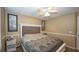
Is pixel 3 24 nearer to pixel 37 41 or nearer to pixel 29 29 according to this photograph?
pixel 29 29

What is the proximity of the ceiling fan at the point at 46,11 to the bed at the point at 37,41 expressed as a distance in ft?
0.68

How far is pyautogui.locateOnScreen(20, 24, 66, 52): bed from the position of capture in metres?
1.33

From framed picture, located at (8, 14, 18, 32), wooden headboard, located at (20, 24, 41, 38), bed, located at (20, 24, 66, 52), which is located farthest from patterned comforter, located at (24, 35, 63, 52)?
framed picture, located at (8, 14, 18, 32)

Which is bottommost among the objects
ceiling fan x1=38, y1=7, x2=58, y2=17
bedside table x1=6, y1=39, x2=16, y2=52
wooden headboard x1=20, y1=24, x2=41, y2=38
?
bedside table x1=6, y1=39, x2=16, y2=52

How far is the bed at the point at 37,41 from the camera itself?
133 cm

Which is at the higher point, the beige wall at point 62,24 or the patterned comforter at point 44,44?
the beige wall at point 62,24

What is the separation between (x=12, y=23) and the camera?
136cm

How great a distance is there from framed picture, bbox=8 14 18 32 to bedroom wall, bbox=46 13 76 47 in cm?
48

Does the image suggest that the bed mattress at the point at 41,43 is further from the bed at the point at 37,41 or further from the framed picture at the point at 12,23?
the framed picture at the point at 12,23

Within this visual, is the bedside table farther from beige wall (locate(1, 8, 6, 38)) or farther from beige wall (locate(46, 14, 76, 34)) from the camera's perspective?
beige wall (locate(46, 14, 76, 34))

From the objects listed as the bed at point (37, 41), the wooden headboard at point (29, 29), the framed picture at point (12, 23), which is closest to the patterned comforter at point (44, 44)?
the bed at point (37, 41)

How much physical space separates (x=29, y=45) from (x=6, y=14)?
545mm

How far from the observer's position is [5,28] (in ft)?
4.34

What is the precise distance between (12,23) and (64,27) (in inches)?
31.3
